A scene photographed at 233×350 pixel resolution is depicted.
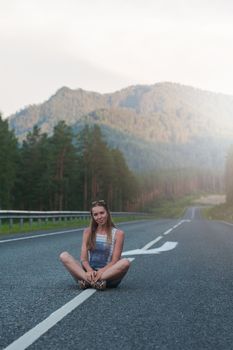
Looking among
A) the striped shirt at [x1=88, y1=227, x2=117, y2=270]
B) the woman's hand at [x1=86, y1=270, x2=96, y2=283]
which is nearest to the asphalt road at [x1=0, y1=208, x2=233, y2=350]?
the woman's hand at [x1=86, y1=270, x2=96, y2=283]

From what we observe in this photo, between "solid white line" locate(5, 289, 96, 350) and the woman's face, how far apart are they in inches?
38.8

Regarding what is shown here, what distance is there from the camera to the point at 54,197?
82875mm

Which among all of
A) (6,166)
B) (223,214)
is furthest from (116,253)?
(223,214)

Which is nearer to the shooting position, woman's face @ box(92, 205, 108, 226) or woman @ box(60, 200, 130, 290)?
woman @ box(60, 200, 130, 290)

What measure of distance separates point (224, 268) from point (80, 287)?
12.4 feet

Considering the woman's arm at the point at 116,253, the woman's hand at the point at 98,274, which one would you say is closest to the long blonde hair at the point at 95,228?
the woman's arm at the point at 116,253

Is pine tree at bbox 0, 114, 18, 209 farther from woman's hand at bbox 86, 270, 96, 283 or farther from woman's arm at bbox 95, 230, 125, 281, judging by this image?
woman's hand at bbox 86, 270, 96, 283

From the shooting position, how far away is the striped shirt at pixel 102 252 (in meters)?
7.82

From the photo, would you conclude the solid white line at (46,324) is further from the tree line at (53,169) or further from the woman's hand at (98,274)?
the tree line at (53,169)

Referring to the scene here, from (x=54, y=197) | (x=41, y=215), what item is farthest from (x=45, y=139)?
(x=41, y=215)

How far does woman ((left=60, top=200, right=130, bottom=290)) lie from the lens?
7574 millimetres

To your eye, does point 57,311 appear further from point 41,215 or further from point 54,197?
point 54,197

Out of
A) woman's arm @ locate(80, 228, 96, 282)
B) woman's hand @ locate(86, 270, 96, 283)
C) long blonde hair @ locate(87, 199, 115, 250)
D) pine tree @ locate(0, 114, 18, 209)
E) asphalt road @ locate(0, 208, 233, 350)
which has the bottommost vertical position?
asphalt road @ locate(0, 208, 233, 350)

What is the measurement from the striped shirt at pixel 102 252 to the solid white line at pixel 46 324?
1.80 ft
